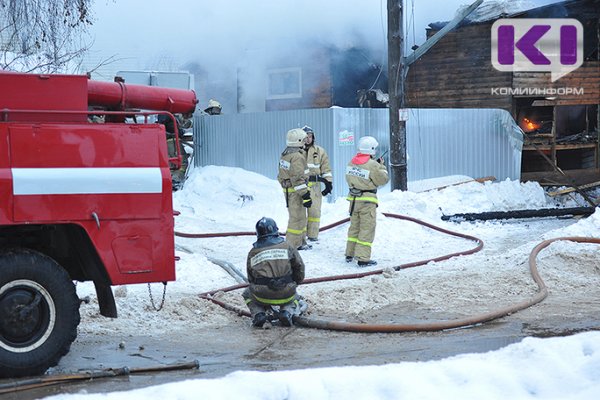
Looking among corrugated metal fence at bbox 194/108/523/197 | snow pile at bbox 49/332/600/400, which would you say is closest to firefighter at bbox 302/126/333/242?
corrugated metal fence at bbox 194/108/523/197

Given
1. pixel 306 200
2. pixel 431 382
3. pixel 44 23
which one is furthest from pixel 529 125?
pixel 431 382

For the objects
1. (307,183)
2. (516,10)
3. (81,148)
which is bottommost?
(307,183)

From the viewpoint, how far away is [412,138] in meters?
17.6

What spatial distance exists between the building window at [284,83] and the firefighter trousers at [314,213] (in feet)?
41.4

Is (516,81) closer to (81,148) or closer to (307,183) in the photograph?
(307,183)

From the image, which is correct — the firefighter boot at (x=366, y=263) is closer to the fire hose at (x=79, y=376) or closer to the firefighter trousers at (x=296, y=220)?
the firefighter trousers at (x=296, y=220)

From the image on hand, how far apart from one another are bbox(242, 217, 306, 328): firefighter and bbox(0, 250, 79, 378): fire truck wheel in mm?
2091

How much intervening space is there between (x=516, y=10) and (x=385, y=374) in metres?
17.8

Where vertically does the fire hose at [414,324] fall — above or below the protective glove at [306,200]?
below

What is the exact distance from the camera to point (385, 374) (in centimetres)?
502

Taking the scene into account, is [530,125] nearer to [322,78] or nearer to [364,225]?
[322,78]

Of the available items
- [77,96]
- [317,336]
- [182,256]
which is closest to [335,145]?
[182,256]

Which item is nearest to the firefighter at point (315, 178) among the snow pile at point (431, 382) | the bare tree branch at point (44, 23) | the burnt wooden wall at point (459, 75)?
the bare tree branch at point (44, 23)

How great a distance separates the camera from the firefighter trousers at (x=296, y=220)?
38.7 ft
